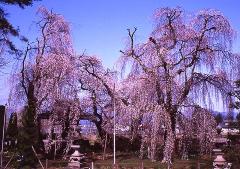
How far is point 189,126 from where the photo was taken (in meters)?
25.8

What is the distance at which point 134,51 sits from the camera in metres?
27.9

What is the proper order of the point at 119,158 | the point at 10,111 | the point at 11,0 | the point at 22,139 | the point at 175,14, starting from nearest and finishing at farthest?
the point at 22,139
the point at 11,0
the point at 175,14
the point at 119,158
the point at 10,111

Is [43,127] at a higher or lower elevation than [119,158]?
higher

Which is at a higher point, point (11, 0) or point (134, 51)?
point (11, 0)

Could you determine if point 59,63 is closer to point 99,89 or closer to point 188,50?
point 99,89

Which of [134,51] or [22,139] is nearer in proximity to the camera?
[22,139]

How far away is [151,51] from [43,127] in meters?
11.2

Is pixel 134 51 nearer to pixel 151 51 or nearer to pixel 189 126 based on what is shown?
pixel 151 51

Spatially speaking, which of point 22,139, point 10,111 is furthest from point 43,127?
point 22,139

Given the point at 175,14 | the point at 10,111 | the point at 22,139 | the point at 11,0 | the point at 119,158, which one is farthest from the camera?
the point at 10,111


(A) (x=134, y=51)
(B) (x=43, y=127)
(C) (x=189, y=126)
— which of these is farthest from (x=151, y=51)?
(B) (x=43, y=127)

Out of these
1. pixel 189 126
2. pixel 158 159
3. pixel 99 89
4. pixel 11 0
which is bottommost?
pixel 158 159

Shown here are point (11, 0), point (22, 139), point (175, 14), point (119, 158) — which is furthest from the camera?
point (119, 158)

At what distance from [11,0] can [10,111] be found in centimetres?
963
